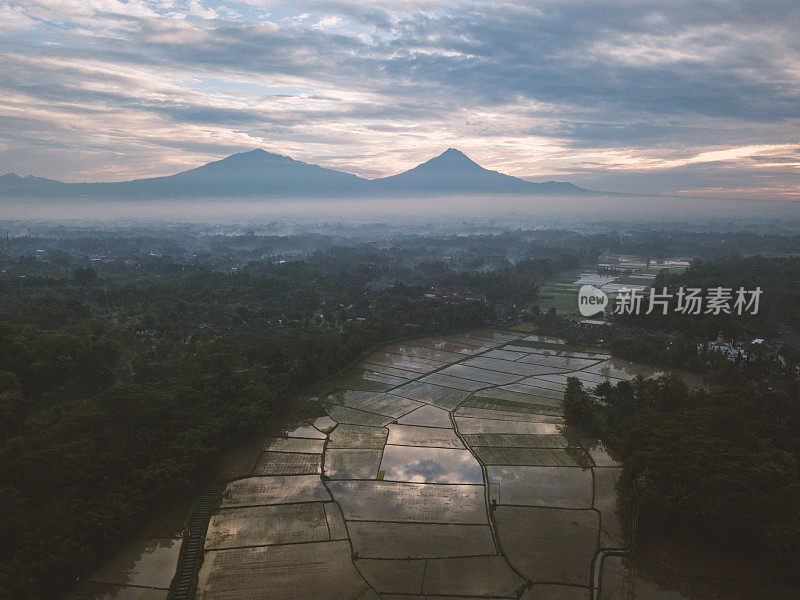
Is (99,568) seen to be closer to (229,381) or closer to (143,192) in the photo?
(229,381)

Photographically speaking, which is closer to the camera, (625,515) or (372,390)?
(625,515)

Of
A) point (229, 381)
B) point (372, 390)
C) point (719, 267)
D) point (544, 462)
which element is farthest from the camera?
point (719, 267)

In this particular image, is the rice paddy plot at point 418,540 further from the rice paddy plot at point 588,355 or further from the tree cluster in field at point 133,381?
the rice paddy plot at point 588,355

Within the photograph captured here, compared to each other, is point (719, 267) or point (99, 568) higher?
point (719, 267)

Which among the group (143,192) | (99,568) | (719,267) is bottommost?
(99,568)

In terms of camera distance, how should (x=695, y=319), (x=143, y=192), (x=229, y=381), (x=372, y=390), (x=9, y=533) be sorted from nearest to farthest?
(x=9, y=533) < (x=229, y=381) < (x=372, y=390) < (x=695, y=319) < (x=143, y=192)

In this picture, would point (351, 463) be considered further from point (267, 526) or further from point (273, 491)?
point (267, 526)

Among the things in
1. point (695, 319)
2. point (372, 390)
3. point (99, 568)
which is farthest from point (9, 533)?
point (695, 319)

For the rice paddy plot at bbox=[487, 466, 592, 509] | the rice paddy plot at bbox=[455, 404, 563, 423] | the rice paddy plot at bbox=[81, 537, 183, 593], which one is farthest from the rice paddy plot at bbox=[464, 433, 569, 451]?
the rice paddy plot at bbox=[81, 537, 183, 593]
